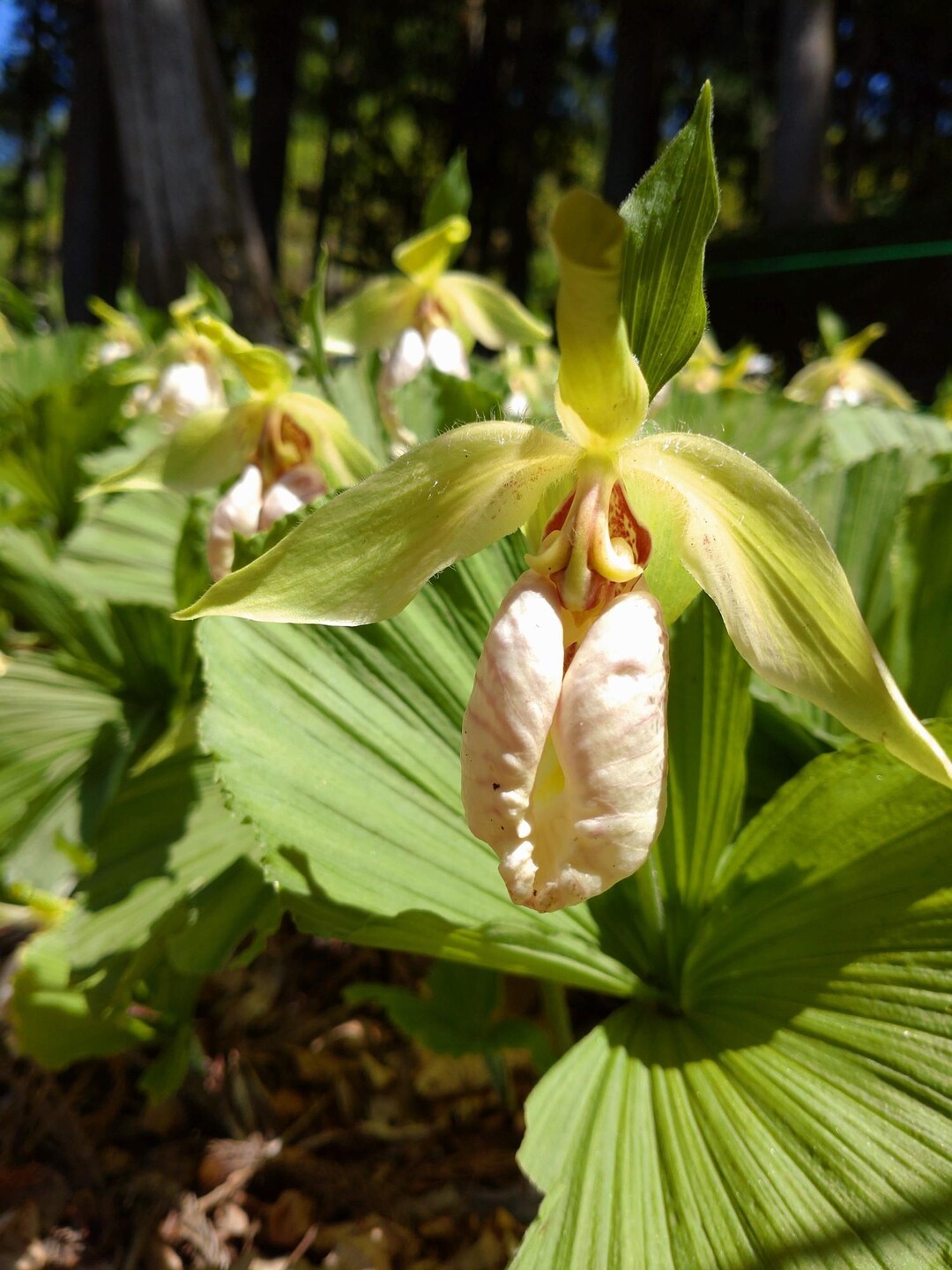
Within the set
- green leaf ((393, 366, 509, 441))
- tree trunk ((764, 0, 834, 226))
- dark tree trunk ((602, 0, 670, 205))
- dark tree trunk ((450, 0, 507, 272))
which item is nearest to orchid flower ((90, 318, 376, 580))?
green leaf ((393, 366, 509, 441))

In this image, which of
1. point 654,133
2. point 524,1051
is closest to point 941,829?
point 524,1051

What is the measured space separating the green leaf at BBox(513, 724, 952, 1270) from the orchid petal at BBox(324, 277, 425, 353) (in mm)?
1303

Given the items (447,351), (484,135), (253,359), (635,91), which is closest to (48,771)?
(253,359)

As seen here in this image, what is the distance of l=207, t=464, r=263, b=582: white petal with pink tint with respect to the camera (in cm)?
105

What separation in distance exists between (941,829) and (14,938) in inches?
61.3

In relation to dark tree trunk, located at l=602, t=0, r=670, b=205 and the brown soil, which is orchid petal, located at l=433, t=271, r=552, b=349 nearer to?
the brown soil

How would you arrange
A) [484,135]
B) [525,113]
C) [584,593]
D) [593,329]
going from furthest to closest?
[484,135]
[525,113]
[584,593]
[593,329]

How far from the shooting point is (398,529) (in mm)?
598

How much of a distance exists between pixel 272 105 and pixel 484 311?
23.4 ft

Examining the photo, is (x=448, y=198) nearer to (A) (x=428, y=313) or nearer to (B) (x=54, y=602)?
(A) (x=428, y=313)

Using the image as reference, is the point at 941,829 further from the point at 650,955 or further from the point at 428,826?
the point at 428,826

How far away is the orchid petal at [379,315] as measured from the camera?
66.8 inches

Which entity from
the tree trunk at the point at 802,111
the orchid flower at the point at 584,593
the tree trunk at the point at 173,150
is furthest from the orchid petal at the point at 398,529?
the tree trunk at the point at 802,111

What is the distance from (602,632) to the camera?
0.56 m
